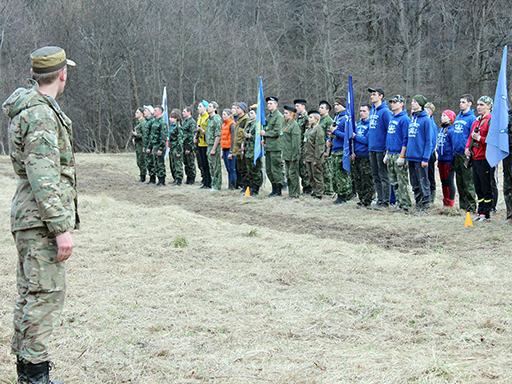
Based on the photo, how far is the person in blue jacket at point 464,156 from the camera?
11.1 m

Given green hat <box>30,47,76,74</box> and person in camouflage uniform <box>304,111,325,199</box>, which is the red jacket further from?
green hat <box>30,47,76,74</box>

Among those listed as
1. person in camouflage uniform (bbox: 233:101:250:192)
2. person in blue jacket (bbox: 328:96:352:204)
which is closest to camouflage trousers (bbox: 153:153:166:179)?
person in camouflage uniform (bbox: 233:101:250:192)

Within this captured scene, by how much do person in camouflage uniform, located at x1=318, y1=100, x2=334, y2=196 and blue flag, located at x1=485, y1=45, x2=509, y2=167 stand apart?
413cm

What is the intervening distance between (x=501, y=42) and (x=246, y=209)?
Result: 24.4 metres

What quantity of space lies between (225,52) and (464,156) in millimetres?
25447

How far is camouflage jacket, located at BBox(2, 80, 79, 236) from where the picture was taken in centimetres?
344

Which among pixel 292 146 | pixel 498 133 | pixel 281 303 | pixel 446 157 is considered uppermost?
pixel 498 133

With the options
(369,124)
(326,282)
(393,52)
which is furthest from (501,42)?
(326,282)

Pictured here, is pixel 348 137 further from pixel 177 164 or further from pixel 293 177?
pixel 177 164

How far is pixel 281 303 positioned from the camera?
5.52 metres

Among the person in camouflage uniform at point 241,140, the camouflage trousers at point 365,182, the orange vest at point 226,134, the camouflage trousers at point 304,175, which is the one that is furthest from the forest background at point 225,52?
the camouflage trousers at point 365,182

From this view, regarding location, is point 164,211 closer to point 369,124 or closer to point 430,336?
point 369,124

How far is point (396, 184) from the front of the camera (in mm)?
11211

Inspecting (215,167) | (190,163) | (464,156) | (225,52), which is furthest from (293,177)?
(225,52)
